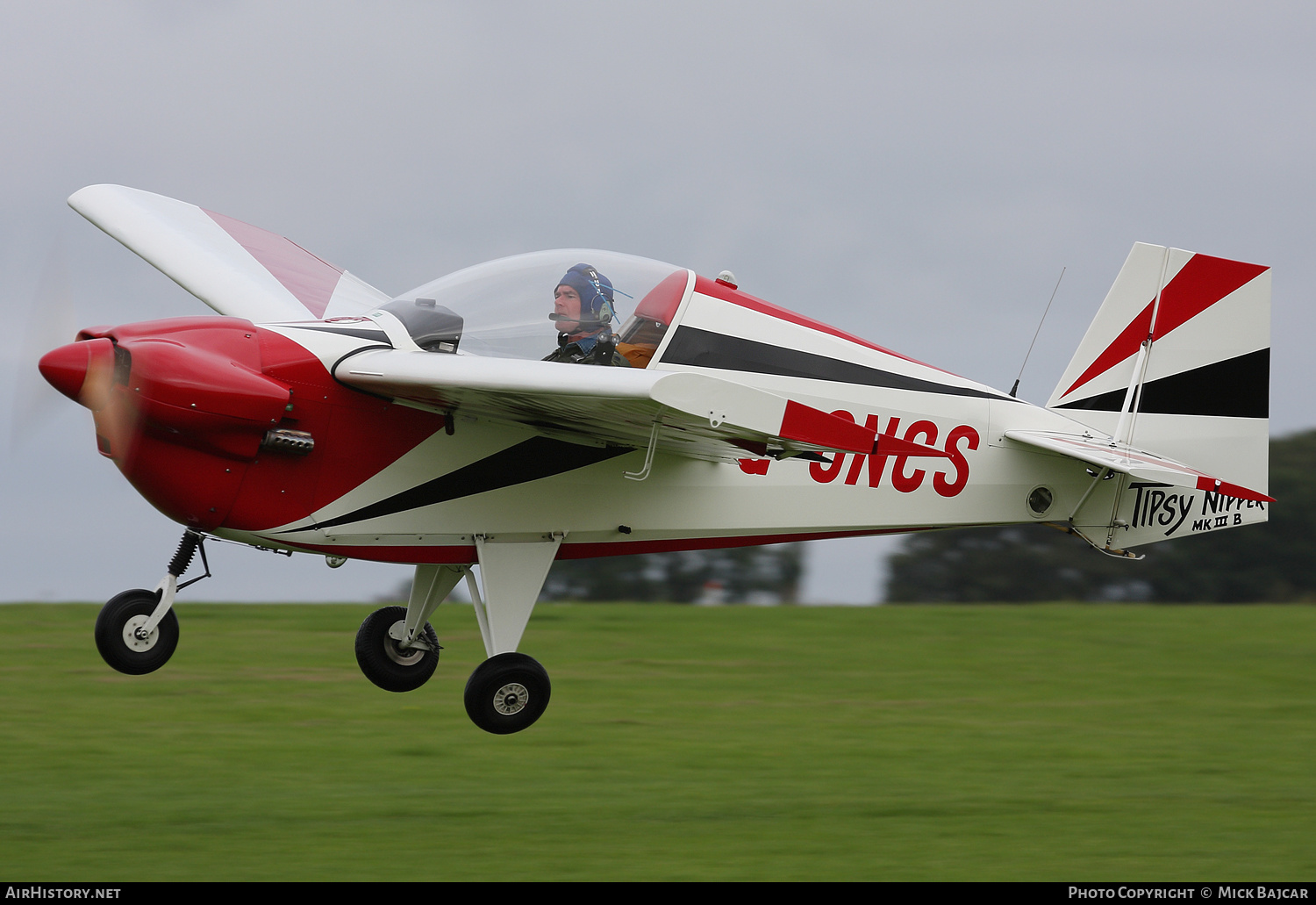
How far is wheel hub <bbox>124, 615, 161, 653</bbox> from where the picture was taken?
8.77m

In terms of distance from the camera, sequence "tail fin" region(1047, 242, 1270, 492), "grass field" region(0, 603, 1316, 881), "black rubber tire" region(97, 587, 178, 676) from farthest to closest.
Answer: "tail fin" region(1047, 242, 1270, 492)
"black rubber tire" region(97, 587, 178, 676)
"grass field" region(0, 603, 1316, 881)

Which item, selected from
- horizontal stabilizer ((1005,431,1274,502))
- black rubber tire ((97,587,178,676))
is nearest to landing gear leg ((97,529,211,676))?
black rubber tire ((97,587,178,676))

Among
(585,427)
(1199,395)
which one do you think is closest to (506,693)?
(585,427)

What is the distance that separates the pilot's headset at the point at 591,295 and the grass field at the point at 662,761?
3.05m

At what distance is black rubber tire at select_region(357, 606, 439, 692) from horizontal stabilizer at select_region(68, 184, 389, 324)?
231 centimetres

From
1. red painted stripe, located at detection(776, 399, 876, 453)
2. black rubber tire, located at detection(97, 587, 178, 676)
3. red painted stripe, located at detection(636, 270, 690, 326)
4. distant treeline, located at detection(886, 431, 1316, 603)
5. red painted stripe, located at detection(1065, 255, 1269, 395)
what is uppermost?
distant treeline, located at detection(886, 431, 1316, 603)

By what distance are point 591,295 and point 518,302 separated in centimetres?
45

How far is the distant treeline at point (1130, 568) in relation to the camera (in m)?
35.7

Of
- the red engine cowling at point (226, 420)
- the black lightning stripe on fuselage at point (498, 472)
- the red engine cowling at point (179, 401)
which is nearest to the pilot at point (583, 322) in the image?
the black lightning stripe on fuselage at point (498, 472)

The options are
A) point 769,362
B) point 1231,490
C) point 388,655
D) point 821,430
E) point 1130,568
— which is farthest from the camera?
point 1130,568

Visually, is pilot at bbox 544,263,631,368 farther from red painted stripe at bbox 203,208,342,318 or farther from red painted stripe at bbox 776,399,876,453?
red painted stripe at bbox 203,208,342,318

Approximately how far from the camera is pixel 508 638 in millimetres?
8734

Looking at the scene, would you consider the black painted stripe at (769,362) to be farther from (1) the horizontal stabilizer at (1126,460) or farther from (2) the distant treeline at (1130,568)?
(2) the distant treeline at (1130,568)

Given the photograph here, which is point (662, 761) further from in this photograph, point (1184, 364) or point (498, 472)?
point (1184, 364)
